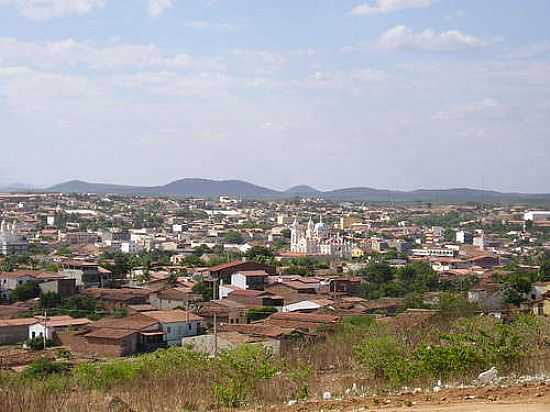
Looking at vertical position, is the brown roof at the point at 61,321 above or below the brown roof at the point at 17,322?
below

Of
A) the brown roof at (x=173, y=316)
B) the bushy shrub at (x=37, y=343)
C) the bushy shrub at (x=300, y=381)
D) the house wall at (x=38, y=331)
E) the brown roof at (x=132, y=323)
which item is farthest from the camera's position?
the brown roof at (x=173, y=316)

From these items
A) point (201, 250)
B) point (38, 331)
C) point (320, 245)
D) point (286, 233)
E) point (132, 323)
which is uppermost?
point (132, 323)

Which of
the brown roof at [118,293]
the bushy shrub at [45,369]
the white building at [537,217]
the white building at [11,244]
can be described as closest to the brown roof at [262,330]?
the bushy shrub at [45,369]

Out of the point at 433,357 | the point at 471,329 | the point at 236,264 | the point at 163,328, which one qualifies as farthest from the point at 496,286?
the point at 433,357

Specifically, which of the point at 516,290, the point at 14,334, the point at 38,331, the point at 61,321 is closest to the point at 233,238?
the point at 516,290

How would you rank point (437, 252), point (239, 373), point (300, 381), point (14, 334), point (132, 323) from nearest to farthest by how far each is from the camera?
point (239, 373), point (300, 381), point (132, 323), point (14, 334), point (437, 252)

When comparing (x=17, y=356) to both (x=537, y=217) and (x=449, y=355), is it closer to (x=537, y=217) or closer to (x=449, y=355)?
(x=449, y=355)

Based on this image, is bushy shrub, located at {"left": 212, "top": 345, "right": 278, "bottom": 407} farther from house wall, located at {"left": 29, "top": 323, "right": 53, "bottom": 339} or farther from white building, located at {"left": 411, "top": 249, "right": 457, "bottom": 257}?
white building, located at {"left": 411, "top": 249, "right": 457, "bottom": 257}

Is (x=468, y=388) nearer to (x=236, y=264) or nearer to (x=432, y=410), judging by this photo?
(x=432, y=410)

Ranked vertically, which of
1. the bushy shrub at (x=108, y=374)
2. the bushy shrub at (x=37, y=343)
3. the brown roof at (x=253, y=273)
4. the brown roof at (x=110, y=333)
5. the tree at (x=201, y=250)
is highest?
the bushy shrub at (x=108, y=374)

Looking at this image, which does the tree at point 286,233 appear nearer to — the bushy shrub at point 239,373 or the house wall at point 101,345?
the house wall at point 101,345
